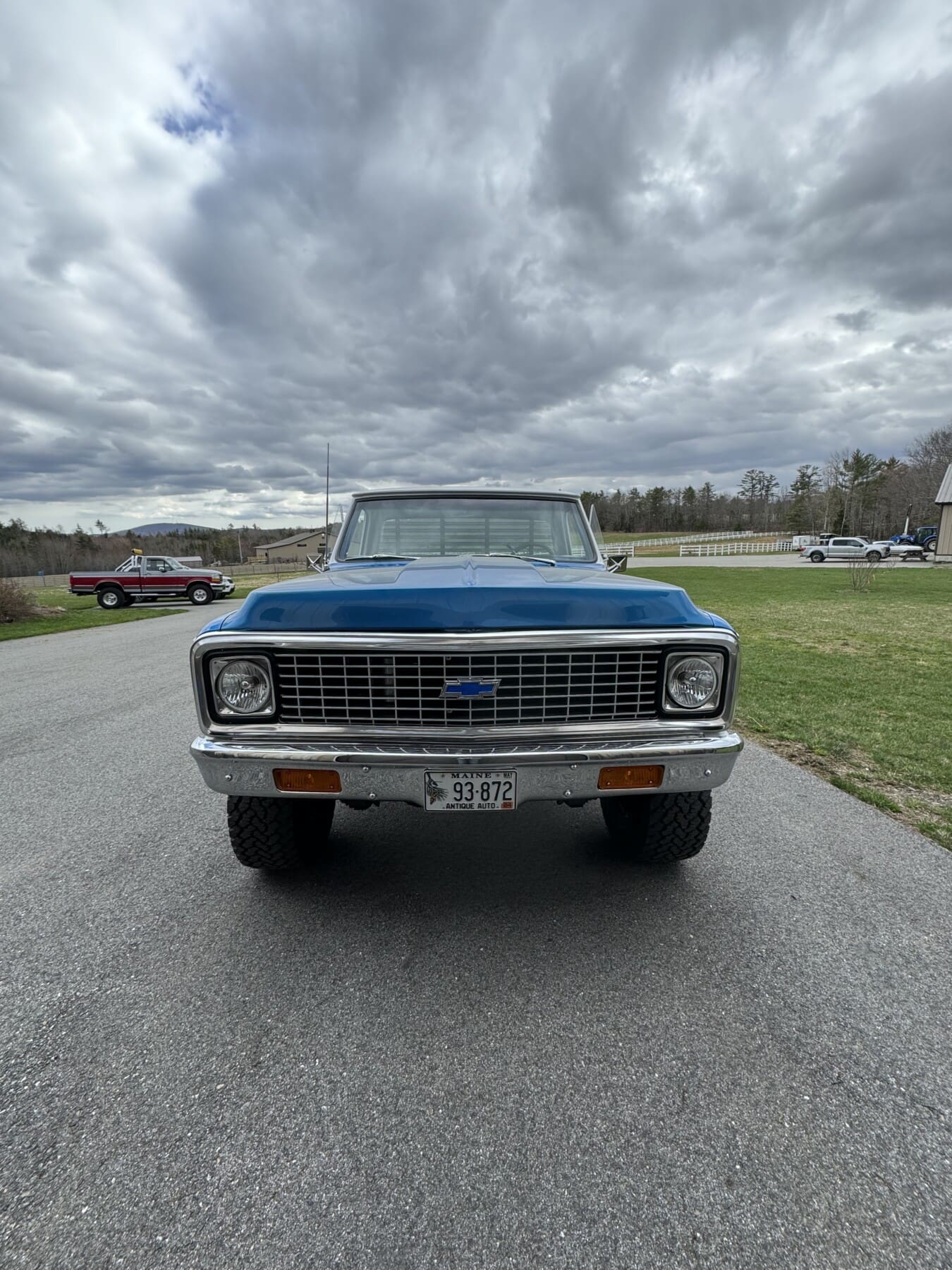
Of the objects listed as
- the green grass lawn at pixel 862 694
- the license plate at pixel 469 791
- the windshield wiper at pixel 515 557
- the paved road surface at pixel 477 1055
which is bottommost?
the green grass lawn at pixel 862 694

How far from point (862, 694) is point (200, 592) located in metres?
20.8

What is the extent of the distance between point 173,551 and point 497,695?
9061 cm

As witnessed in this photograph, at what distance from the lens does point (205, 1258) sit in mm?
1188

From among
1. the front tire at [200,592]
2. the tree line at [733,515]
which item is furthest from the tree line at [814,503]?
the front tire at [200,592]

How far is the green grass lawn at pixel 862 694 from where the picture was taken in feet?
12.2

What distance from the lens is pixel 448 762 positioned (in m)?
1.95

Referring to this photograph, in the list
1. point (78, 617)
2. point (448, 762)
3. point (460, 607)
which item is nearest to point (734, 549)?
point (78, 617)

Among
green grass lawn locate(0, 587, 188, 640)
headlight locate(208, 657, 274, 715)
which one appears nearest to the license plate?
headlight locate(208, 657, 274, 715)

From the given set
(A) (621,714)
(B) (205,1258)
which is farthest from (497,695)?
(B) (205,1258)

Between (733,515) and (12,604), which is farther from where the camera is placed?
(733,515)

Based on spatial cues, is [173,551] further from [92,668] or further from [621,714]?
[621,714]

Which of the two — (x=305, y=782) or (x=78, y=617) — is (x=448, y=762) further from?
(x=78, y=617)

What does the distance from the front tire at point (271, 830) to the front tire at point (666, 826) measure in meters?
1.30

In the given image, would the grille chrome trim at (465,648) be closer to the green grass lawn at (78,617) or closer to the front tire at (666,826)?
the front tire at (666,826)
